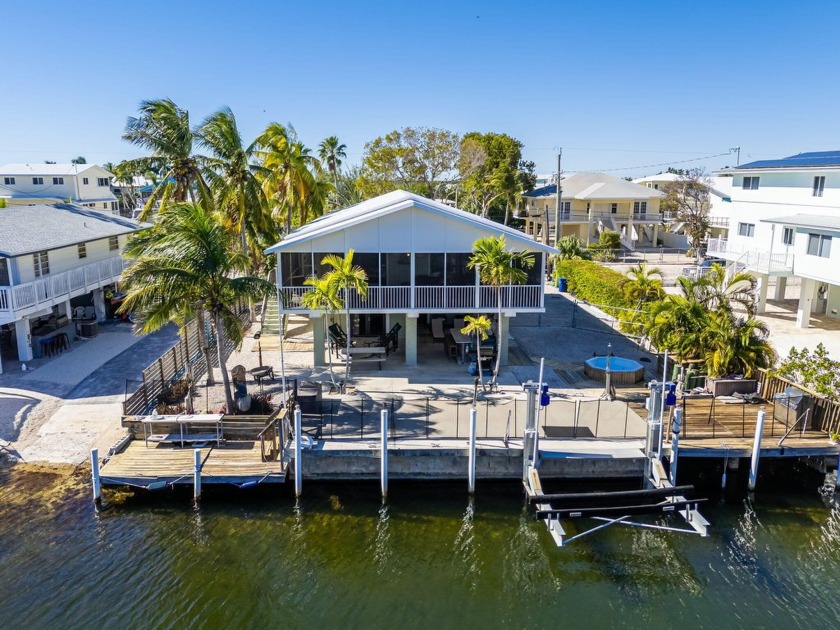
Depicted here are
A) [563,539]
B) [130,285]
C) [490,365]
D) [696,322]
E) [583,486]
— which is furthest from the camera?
[490,365]

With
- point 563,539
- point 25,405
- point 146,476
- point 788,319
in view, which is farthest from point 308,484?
point 788,319

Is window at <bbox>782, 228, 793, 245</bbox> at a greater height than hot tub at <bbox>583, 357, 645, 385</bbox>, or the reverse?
window at <bbox>782, 228, 793, 245</bbox>

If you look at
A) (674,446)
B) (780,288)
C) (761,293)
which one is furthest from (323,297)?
(780,288)

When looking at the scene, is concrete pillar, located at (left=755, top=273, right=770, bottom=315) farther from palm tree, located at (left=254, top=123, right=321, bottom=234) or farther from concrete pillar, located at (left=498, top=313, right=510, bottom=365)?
palm tree, located at (left=254, top=123, right=321, bottom=234)

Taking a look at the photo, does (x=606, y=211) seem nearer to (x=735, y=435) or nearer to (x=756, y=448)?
(x=735, y=435)

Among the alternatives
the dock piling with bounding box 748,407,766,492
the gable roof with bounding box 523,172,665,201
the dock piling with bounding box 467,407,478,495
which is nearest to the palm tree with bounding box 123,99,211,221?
the dock piling with bounding box 467,407,478,495

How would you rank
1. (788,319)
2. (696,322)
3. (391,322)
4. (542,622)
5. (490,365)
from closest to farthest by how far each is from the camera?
(542,622) < (696,322) < (490,365) < (391,322) < (788,319)

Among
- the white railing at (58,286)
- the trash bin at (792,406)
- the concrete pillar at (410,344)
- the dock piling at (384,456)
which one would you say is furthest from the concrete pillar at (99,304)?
the trash bin at (792,406)

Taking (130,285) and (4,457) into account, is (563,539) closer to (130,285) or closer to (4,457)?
(130,285)
